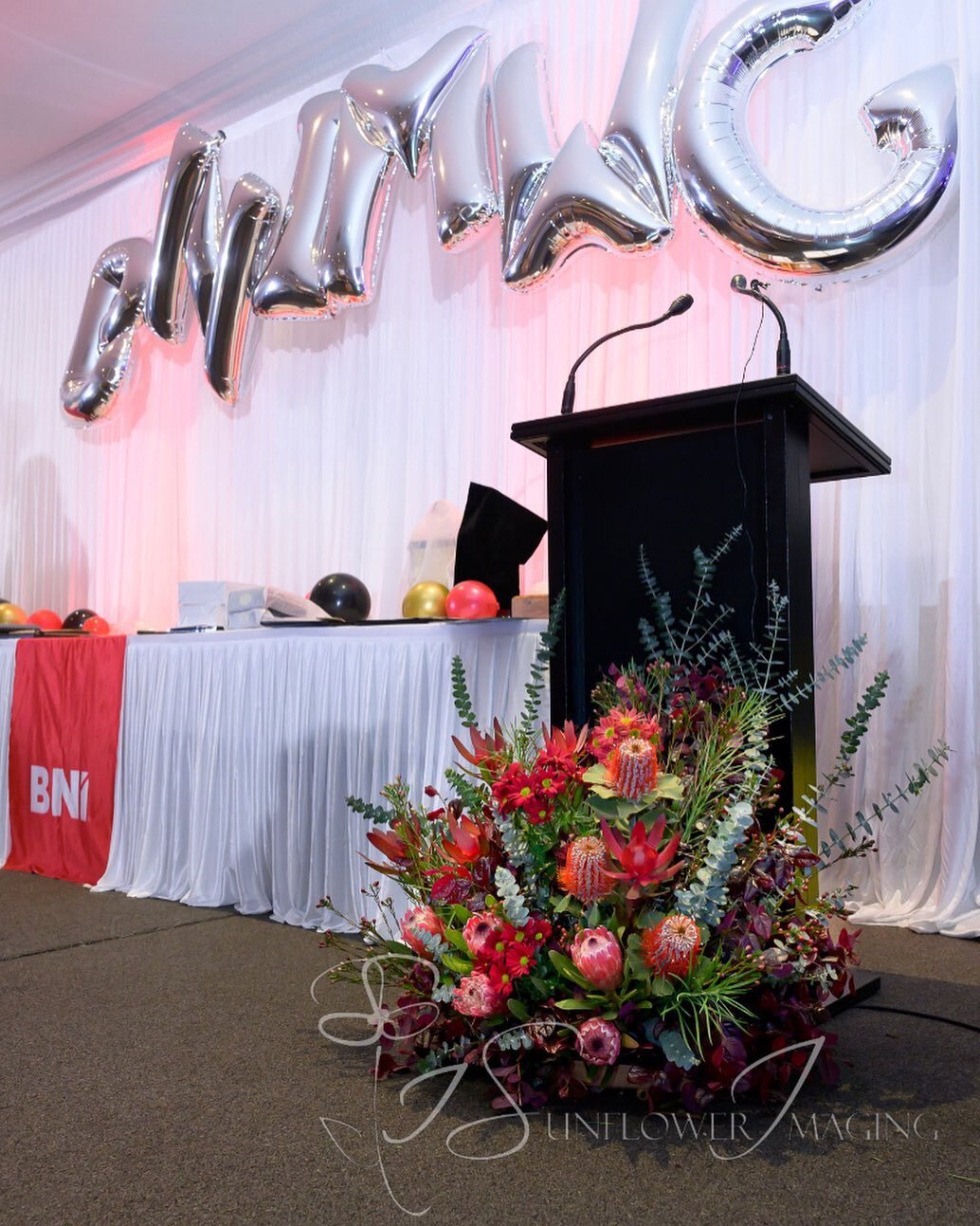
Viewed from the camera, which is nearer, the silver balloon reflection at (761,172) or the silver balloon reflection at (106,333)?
the silver balloon reflection at (761,172)

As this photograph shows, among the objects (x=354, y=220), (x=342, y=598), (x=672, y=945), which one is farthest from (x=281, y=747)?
(x=354, y=220)

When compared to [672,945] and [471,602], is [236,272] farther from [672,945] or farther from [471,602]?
[672,945]

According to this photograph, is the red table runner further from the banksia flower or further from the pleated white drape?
the banksia flower

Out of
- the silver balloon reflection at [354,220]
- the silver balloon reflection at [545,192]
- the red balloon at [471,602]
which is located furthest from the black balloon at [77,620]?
the red balloon at [471,602]

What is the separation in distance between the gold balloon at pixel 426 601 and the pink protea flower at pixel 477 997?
1608 millimetres

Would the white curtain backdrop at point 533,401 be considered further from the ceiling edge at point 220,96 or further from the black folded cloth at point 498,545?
the black folded cloth at point 498,545

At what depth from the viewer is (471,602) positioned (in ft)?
9.39

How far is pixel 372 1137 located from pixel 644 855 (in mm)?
543

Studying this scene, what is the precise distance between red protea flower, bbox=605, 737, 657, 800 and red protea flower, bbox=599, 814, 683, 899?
0.08 meters

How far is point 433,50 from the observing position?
14.0ft

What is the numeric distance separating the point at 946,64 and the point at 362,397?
249cm

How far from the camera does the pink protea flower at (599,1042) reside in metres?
1.60

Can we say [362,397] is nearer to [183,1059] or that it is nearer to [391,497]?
[391,497]

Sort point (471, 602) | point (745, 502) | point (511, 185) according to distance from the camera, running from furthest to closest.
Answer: point (511, 185) → point (471, 602) → point (745, 502)
